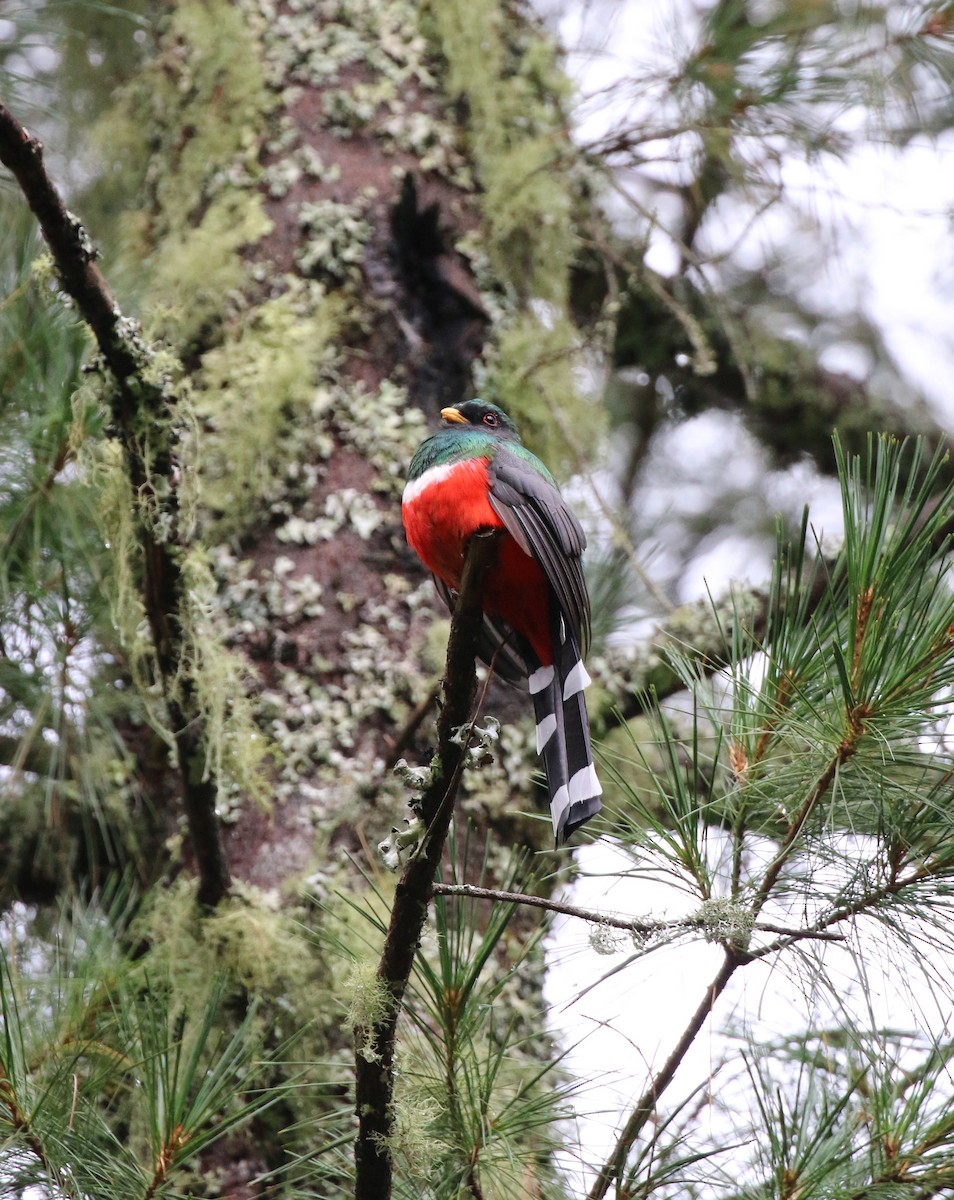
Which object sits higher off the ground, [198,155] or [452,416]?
[198,155]

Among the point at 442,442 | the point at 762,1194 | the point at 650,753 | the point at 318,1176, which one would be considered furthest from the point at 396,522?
the point at 762,1194

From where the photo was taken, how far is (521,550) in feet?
7.41

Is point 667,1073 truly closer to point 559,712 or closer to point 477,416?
point 559,712

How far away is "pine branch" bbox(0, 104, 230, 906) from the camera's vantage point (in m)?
1.96

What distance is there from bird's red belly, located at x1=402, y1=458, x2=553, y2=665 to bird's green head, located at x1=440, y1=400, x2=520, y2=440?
0.31m

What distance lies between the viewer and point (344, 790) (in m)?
2.50

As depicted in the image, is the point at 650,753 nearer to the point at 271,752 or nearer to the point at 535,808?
the point at 535,808

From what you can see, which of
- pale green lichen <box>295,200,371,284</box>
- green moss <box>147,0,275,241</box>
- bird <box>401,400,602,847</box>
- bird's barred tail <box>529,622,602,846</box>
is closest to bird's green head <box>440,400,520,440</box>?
A: bird <box>401,400,602,847</box>

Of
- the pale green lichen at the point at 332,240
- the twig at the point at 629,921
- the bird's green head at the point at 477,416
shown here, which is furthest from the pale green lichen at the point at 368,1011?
the pale green lichen at the point at 332,240

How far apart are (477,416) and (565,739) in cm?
84

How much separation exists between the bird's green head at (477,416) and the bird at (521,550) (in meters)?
0.17

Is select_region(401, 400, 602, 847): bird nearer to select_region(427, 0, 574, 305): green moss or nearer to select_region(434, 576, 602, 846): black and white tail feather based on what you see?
select_region(434, 576, 602, 846): black and white tail feather

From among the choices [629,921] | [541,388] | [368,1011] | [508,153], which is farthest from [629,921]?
[508,153]

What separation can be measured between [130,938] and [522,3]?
2.95 meters
